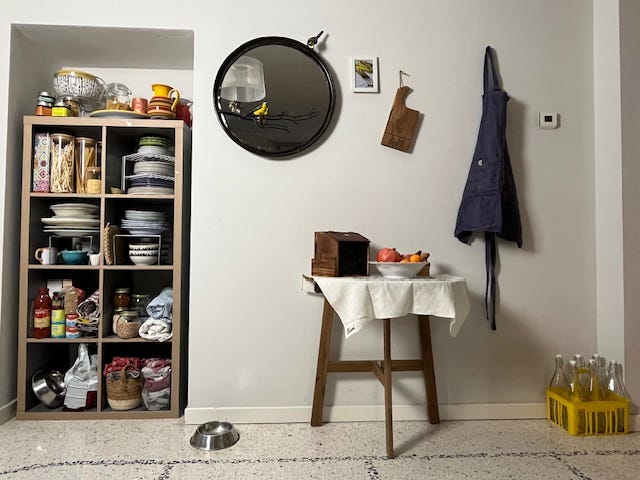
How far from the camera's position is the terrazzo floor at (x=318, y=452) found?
167 cm

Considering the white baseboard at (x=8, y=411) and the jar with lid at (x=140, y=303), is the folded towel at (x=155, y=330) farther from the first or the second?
the white baseboard at (x=8, y=411)

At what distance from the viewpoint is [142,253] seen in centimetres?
224

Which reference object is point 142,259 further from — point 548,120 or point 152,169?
point 548,120

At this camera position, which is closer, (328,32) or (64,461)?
(64,461)

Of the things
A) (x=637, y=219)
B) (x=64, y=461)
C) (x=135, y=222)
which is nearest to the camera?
(x=64, y=461)

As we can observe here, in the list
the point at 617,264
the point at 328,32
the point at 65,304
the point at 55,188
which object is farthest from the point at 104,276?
the point at 617,264

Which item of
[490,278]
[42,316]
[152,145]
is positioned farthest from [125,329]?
[490,278]

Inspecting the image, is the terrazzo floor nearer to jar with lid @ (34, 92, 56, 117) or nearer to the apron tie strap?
the apron tie strap

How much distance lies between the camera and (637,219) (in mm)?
2150

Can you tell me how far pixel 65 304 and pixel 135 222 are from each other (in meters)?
0.54

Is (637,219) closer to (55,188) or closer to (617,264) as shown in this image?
(617,264)

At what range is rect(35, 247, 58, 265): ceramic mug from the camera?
2203 mm

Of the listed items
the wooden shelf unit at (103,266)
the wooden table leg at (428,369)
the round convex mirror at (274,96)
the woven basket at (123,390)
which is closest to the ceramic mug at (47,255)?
the wooden shelf unit at (103,266)

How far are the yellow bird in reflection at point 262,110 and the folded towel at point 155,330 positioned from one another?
1142 mm
